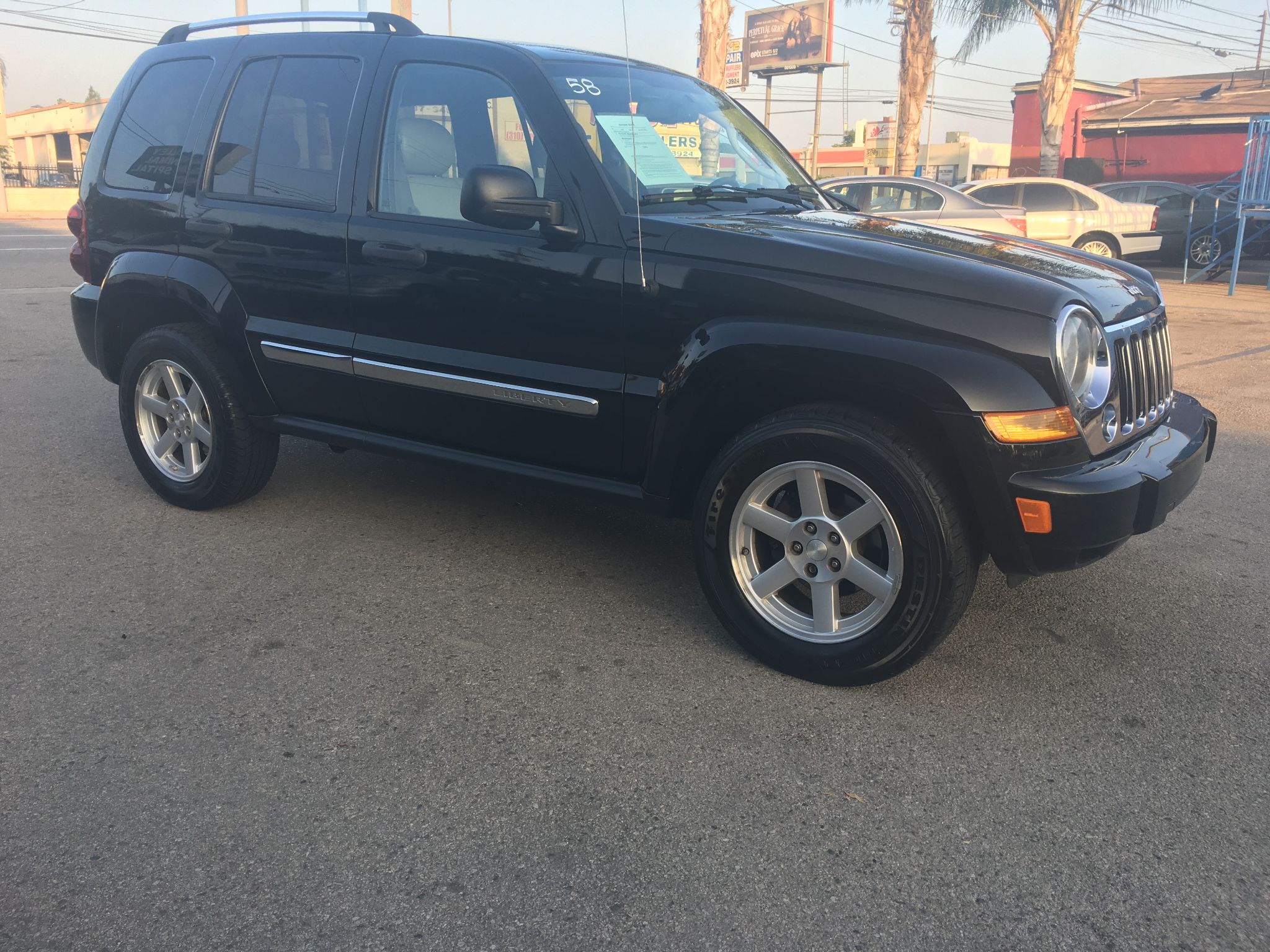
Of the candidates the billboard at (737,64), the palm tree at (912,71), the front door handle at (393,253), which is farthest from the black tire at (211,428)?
the billboard at (737,64)

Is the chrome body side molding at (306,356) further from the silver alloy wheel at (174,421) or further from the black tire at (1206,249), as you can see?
the black tire at (1206,249)

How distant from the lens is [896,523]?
3.02 metres

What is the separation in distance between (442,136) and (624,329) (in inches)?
45.1

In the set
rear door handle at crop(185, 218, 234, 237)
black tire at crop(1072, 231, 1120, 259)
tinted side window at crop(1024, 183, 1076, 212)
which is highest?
tinted side window at crop(1024, 183, 1076, 212)

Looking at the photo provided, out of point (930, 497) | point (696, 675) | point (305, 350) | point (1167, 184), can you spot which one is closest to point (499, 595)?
point (696, 675)

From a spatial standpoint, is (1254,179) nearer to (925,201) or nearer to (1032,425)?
(925,201)

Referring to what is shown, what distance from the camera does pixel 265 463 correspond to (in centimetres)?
470

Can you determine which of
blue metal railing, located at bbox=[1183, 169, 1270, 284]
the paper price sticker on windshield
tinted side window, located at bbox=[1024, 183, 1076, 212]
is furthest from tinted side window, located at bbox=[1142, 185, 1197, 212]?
the paper price sticker on windshield

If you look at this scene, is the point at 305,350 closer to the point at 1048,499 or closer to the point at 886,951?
the point at 1048,499

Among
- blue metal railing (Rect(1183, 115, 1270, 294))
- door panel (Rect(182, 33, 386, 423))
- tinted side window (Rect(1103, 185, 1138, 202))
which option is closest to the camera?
door panel (Rect(182, 33, 386, 423))

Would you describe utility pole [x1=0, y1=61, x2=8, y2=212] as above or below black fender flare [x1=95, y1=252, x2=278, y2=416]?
above

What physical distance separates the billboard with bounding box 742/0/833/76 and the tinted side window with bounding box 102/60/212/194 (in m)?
53.7

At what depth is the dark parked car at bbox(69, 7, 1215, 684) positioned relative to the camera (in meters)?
2.94

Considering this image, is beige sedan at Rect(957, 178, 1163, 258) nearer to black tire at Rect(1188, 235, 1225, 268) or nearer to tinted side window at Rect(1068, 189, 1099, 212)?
tinted side window at Rect(1068, 189, 1099, 212)
